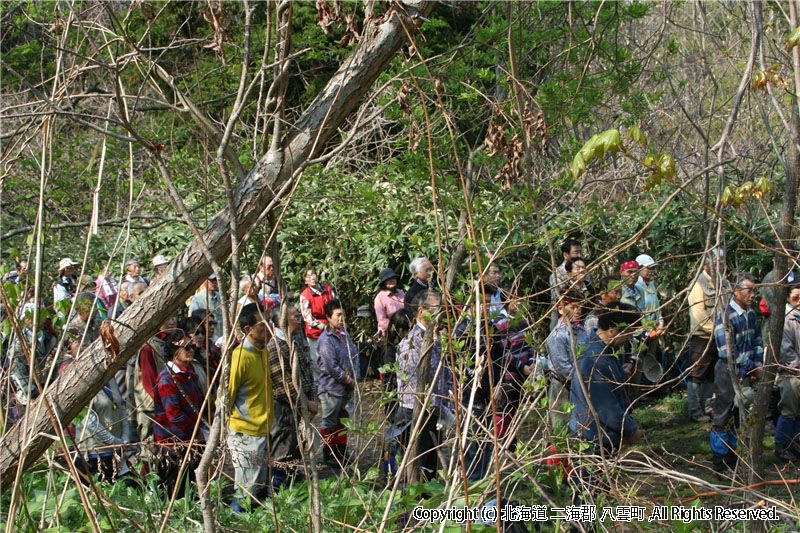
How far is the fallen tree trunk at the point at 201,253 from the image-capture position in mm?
2824

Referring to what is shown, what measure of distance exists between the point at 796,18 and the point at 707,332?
15.7 ft

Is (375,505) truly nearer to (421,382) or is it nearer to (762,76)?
(421,382)

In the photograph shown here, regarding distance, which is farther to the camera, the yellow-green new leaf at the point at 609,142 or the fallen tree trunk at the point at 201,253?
the fallen tree trunk at the point at 201,253

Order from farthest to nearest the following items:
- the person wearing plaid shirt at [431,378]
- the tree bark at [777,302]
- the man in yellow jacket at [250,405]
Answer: the man in yellow jacket at [250,405] → the person wearing plaid shirt at [431,378] → the tree bark at [777,302]

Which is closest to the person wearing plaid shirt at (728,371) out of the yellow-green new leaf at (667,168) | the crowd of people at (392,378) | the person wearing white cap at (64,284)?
the crowd of people at (392,378)

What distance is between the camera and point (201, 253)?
2844 mm

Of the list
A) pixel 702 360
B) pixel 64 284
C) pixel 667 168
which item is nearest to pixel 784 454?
pixel 702 360

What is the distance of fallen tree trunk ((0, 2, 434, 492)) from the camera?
2824 mm

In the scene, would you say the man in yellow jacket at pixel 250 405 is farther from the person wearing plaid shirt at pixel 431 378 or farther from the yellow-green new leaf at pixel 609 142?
the yellow-green new leaf at pixel 609 142

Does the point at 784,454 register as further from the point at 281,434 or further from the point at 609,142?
the point at 609,142

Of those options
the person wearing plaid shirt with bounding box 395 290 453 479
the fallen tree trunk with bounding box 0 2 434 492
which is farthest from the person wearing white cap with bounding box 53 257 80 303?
the fallen tree trunk with bounding box 0 2 434 492

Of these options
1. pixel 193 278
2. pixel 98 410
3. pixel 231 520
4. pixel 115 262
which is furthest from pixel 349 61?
pixel 115 262

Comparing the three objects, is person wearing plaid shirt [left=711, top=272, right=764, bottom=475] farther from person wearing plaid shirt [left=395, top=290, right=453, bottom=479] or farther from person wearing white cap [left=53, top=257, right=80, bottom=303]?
person wearing white cap [left=53, top=257, right=80, bottom=303]

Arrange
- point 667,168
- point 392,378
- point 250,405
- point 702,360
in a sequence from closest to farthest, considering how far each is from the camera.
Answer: point 667,168 → point 250,405 → point 392,378 → point 702,360
